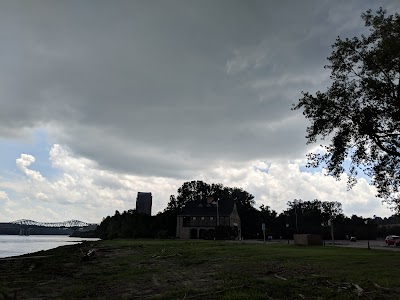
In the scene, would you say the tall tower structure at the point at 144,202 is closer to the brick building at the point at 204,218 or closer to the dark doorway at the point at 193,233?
the brick building at the point at 204,218

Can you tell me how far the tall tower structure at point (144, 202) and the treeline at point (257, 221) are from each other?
9748 millimetres

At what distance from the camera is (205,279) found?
630 inches

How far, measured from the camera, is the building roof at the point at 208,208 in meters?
102

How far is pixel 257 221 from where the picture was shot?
12081cm

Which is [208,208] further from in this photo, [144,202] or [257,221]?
[144,202]

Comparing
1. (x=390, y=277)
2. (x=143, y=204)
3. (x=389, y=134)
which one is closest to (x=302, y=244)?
(x=389, y=134)

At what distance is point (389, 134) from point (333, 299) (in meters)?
17.2

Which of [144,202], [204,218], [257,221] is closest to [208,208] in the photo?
[204,218]

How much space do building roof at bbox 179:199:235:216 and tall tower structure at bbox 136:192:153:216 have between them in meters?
50.7

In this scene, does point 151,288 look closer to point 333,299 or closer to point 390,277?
point 333,299

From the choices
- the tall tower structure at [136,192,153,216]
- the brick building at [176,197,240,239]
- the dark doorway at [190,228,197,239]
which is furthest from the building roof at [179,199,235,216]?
the tall tower structure at [136,192,153,216]

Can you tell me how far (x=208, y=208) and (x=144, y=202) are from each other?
2322 inches

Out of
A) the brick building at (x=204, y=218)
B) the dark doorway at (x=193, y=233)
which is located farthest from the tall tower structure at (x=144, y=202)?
the dark doorway at (x=193, y=233)

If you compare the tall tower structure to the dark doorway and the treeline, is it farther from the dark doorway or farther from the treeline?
the dark doorway
